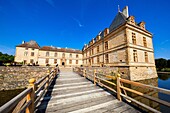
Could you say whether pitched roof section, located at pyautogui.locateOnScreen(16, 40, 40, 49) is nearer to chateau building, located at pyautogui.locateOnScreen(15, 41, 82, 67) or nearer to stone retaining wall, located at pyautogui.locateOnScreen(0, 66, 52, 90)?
chateau building, located at pyautogui.locateOnScreen(15, 41, 82, 67)

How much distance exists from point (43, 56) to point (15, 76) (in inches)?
680

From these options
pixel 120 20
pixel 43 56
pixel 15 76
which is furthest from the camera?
pixel 43 56

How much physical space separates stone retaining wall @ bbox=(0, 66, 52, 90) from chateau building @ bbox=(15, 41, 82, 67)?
16.3 meters

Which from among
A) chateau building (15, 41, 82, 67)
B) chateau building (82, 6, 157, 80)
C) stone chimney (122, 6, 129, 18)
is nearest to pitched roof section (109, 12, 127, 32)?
chateau building (82, 6, 157, 80)

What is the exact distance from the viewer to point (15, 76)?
1128cm

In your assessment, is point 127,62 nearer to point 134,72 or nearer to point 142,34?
point 134,72

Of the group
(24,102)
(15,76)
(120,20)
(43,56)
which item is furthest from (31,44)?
(24,102)

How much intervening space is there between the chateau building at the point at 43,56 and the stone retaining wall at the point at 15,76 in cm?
1627

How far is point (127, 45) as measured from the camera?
1208 cm

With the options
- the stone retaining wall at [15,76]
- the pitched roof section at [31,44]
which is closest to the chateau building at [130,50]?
the stone retaining wall at [15,76]

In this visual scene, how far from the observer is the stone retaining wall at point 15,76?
1058 centimetres

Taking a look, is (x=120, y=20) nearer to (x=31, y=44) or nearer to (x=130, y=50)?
(x=130, y=50)

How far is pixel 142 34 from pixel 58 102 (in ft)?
58.3

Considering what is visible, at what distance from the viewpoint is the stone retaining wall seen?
10.6 meters
